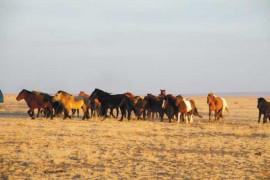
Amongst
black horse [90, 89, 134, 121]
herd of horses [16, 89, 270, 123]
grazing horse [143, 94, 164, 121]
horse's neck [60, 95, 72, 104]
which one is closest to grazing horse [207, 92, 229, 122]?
herd of horses [16, 89, 270, 123]

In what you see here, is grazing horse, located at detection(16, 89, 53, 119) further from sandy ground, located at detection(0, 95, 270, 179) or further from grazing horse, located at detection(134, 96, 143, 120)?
sandy ground, located at detection(0, 95, 270, 179)

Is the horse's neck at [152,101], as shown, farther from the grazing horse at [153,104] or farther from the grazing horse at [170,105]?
the grazing horse at [170,105]

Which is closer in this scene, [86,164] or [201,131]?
[86,164]

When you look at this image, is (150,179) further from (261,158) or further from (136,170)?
(261,158)

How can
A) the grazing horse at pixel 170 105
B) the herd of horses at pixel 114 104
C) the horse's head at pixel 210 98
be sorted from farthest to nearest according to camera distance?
the horse's head at pixel 210 98, the grazing horse at pixel 170 105, the herd of horses at pixel 114 104

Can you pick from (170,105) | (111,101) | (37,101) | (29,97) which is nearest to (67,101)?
(37,101)

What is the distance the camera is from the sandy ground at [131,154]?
31.1 ft

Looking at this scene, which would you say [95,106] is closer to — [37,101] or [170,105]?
[37,101]

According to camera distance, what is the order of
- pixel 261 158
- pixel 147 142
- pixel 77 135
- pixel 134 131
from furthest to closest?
pixel 134 131 → pixel 77 135 → pixel 147 142 → pixel 261 158

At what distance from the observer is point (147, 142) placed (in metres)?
14.8

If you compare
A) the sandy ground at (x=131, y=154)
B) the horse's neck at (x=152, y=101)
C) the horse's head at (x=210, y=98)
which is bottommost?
the sandy ground at (x=131, y=154)

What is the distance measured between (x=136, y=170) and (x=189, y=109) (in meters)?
15.0

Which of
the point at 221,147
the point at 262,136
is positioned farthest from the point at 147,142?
the point at 262,136

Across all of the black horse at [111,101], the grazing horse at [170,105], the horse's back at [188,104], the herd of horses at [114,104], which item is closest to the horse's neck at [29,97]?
→ the herd of horses at [114,104]
